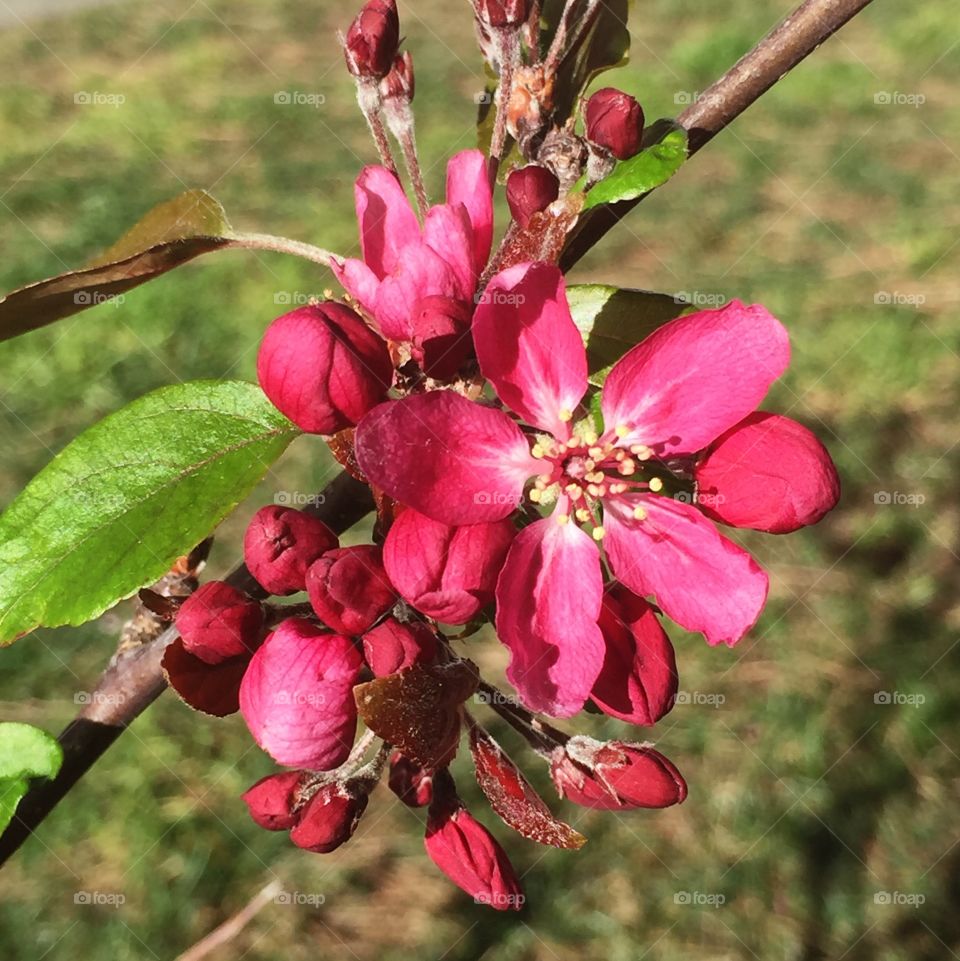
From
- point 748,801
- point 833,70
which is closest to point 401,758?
point 748,801

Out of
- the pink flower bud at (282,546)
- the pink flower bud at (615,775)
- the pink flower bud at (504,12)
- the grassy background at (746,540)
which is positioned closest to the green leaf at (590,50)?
the pink flower bud at (504,12)

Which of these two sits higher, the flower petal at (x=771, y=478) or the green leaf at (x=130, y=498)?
the green leaf at (x=130, y=498)

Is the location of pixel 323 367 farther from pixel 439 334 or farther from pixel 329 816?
pixel 329 816

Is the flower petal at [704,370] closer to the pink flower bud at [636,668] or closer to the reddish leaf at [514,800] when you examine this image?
the pink flower bud at [636,668]

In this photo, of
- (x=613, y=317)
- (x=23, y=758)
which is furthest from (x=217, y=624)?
(x=613, y=317)

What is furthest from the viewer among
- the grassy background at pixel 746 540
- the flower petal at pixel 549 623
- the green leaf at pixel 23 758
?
the grassy background at pixel 746 540

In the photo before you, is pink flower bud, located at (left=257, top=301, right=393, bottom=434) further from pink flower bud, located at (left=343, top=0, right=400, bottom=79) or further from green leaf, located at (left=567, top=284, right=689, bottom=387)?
pink flower bud, located at (left=343, top=0, right=400, bottom=79)
